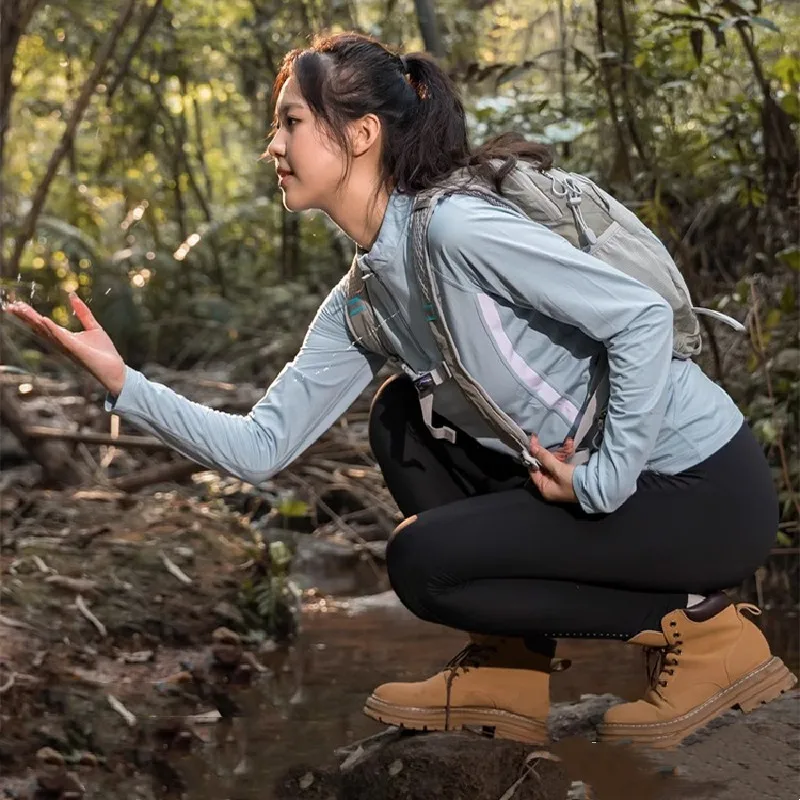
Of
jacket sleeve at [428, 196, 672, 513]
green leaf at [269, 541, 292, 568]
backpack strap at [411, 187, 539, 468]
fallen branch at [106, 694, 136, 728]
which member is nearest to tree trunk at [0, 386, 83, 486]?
green leaf at [269, 541, 292, 568]

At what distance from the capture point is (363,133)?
2322mm

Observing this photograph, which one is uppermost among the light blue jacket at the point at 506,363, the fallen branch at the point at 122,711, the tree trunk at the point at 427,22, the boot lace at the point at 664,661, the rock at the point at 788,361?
the tree trunk at the point at 427,22

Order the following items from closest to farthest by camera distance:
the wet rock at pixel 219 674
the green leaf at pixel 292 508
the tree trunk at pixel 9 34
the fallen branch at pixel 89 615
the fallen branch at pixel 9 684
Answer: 1. the fallen branch at pixel 9 684
2. the wet rock at pixel 219 674
3. the fallen branch at pixel 89 615
4. the green leaf at pixel 292 508
5. the tree trunk at pixel 9 34

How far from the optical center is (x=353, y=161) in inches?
92.0

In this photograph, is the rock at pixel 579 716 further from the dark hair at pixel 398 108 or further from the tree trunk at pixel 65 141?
the tree trunk at pixel 65 141

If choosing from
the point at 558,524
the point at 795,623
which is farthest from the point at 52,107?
the point at 558,524

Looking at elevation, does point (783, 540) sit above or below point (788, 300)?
below

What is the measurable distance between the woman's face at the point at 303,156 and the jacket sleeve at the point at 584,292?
0.24 m

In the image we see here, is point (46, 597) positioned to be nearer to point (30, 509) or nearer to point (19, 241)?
point (30, 509)

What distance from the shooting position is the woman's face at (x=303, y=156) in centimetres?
231

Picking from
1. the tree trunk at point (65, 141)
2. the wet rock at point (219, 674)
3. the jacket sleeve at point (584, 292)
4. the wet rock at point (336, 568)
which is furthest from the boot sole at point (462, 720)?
the tree trunk at point (65, 141)

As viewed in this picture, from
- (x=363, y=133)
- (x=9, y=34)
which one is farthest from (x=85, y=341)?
(x=9, y=34)

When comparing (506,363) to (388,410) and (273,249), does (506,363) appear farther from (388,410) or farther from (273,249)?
(273,249)

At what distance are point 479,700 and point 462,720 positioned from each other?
54 mm
